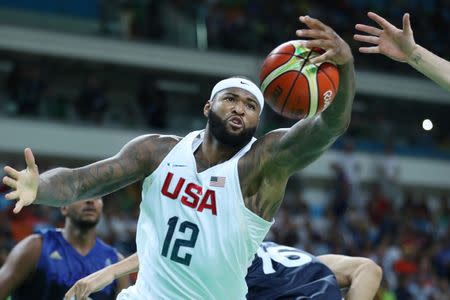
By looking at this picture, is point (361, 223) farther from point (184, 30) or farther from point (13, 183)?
point (13, 183)

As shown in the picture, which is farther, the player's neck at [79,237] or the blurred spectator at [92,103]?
the blurred spectator at [92,103]

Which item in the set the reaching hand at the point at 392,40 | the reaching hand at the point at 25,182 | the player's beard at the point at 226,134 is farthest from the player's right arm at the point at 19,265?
the reaching hand at the point at 392,40

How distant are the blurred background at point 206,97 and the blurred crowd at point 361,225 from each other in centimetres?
4

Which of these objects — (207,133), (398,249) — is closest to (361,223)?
(398,249)

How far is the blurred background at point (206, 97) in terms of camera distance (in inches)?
671

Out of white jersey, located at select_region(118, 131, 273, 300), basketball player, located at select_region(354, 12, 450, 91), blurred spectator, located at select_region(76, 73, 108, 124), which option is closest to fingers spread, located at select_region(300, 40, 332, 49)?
basketball player, located at select_region(354, 12, 450, 91)

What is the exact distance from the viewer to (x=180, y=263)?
5.51 m

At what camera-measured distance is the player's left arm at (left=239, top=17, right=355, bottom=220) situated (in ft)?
16.3

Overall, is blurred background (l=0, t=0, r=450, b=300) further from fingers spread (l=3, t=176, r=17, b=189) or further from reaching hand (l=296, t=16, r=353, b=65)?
reaching hand (l=296, t=16, r=353, b=65)

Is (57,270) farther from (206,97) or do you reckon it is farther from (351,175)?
(206,97)

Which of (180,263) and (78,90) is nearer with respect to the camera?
(180,263)

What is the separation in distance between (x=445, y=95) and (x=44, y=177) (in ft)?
65.6

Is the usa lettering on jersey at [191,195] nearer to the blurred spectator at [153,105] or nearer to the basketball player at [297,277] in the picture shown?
the basketball player at [297,277]

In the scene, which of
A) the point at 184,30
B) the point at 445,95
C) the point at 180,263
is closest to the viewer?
the point at 180,263
